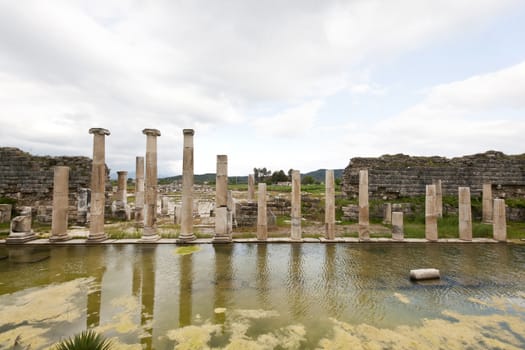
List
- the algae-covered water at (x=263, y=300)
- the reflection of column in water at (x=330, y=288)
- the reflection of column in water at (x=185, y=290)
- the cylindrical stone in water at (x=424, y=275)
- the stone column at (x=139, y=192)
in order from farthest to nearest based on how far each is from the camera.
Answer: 1. the stone column at (x=139, y=192)
2. the cylindrical stone in water at (x=424, y=275)
3. the reflection of column in water at (x=330, y=288)
4. the reflection of column in water at (x=185, y=290)
5. the algae-covered water at (x=263, y=300)

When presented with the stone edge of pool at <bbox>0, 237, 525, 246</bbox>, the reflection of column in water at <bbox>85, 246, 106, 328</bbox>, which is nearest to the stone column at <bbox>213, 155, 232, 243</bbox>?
the stone edge of pool at <bbox>0, 237, 525, 246</bbox>

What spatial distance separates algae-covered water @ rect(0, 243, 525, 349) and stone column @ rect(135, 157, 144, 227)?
6886mm

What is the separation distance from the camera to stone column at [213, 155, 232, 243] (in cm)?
1050

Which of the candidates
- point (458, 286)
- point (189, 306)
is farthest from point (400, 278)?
point (189, 306)

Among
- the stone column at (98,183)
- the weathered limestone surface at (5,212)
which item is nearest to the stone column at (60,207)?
the stone column at (98,183)

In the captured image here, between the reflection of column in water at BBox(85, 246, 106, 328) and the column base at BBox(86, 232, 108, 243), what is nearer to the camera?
the reflection of column in water at BBox(85, 246, 106, 328)

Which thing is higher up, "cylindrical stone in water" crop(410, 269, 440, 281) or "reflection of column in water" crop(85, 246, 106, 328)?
"cylindrical stone in water" crop(410, 269, 440, 281)

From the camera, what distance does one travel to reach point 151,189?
11.1 meters

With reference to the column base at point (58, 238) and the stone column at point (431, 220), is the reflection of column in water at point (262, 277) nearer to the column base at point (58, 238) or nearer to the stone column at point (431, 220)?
the stone column at point (431, 220)

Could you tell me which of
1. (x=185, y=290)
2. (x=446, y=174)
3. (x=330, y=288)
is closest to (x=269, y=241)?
(x=330, y=288)

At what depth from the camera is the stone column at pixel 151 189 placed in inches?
421

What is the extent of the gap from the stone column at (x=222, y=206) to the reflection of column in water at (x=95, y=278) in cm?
415

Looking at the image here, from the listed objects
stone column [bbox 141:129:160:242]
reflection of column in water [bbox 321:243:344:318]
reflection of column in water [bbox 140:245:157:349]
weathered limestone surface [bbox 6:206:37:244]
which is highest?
stone column [bbox 141:129:160:242]

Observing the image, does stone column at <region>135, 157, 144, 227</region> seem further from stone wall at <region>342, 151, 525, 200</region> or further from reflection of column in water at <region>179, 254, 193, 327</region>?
stone wall at <region>342, 151, 525, 200</region>
